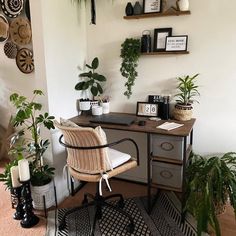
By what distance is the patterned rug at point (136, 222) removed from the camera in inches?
79.8

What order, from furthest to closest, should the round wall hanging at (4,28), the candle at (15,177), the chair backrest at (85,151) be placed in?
the round wall hanging at (4,28) < the candle at (15,177) < the chair backrest at (85,151)

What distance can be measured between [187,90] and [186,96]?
0.07 m

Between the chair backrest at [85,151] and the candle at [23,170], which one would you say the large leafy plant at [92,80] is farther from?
the candle at [23,170]

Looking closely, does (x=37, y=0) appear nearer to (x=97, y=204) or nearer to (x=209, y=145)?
(x=97, y=204)

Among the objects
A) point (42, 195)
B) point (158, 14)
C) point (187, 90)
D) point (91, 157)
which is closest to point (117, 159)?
point (91, 157)

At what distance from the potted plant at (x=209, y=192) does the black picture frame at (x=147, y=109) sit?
709 millimetres

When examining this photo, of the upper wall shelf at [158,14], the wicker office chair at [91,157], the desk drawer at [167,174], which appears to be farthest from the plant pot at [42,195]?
the upper wall shelf at [158,14]

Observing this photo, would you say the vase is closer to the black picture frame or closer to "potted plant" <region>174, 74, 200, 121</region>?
"potted plant" <region>174, 74, 200, 121</region>

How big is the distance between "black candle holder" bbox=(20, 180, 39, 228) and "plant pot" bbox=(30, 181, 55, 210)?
0.41 ft

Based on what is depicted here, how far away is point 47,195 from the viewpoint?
2316 mm

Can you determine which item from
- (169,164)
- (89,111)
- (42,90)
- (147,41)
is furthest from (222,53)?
(42,90)

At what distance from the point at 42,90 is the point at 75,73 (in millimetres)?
497

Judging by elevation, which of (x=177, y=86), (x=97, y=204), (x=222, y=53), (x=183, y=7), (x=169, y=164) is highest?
(x=183, y=7)

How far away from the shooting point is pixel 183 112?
230 centimetres
